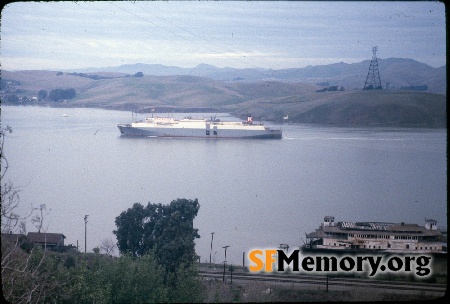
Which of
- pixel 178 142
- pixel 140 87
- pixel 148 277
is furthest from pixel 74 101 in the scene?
pixel 148 277

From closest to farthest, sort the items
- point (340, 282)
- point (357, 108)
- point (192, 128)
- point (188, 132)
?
point (340, 282)
point (357, 108)
point (192, 128)
point (188, 132)

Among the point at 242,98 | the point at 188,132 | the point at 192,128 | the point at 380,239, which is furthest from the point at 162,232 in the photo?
the point at 188,132

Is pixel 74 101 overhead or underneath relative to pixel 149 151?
overhead

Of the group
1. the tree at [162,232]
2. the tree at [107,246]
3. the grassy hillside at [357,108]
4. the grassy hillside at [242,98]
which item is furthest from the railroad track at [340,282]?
the grassy hillside at [242,98]

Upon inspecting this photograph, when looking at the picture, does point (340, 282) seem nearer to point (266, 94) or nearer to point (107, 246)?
point (107, 246)

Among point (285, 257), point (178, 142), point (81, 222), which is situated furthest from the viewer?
point (178, 142)

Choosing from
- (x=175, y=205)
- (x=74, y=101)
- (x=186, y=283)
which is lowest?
(x=186, y=283)

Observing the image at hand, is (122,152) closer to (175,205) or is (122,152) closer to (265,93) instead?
(265,93)

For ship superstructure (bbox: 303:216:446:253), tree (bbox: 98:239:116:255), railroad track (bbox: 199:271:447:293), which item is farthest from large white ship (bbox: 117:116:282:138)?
railroad track (bbox: 199:271:447:293)
